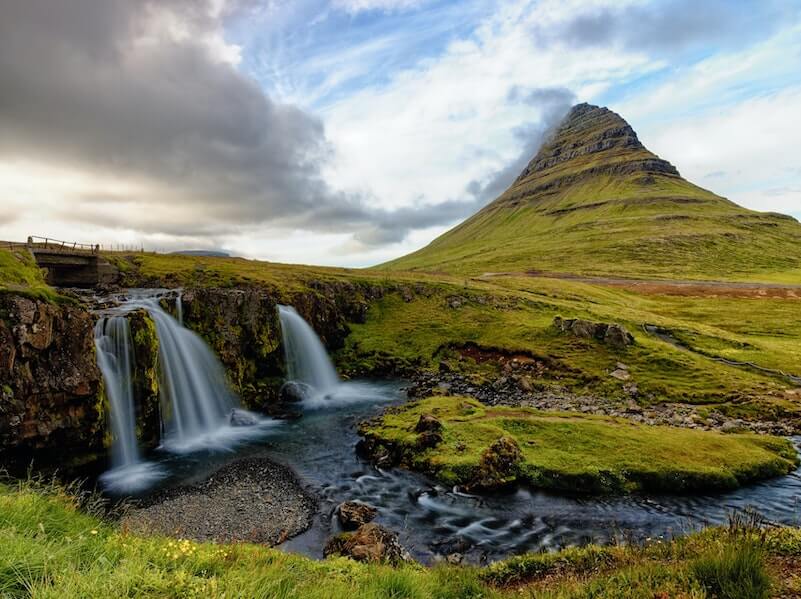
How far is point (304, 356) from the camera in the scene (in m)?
49.1

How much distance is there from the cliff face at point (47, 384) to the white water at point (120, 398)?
1564 mm

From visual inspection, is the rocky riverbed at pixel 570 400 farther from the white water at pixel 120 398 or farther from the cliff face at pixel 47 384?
the cliff face at pixel 47 384

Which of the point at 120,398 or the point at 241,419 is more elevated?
the point at 120,398

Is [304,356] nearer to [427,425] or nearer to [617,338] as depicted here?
[427,425]

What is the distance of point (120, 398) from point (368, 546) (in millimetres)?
21485

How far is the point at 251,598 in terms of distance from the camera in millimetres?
6250

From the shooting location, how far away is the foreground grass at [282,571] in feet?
20.5

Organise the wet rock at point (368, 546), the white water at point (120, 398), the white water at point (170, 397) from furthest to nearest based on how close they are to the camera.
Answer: the white water at point (170, 397), the white water at point (120, 398), the wet rock at point (368, 546)

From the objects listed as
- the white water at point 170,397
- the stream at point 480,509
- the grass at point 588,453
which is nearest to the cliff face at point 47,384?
the white water at point 170,397

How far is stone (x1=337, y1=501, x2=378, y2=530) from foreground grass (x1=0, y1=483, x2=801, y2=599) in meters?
7.55

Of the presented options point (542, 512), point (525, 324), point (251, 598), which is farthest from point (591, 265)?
point (251, 598)

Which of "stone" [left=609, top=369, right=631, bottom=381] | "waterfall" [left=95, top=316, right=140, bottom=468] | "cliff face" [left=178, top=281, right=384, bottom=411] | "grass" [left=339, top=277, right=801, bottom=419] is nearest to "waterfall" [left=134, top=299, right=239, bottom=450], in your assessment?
"cliff face" [left=178, top=281, right=384, bottom=411]

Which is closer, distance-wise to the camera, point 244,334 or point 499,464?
point 499,464

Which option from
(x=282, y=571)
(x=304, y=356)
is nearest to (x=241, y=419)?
(x=304, y=356)
